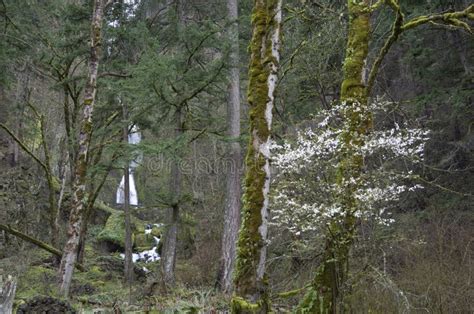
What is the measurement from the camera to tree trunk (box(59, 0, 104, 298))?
7496 mm

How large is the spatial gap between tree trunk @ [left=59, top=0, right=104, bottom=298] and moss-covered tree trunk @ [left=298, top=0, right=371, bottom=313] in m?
4.38

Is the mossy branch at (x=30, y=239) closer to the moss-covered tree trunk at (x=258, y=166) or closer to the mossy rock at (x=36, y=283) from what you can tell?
the mossy rock at (x=36, y=283)

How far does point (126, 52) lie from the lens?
10844mm

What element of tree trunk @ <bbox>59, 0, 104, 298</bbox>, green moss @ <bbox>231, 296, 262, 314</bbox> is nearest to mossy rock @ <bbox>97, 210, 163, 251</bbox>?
tree trunk @ <bbox>59, 0, 104, 298</bbox>

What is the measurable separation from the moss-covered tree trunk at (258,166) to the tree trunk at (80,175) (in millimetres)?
4150

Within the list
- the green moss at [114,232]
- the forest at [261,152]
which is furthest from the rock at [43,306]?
the green moss at [114,232]

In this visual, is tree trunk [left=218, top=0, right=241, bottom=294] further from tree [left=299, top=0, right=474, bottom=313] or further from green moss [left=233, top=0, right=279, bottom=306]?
green moss [left=233, top=0, right=279, bottom=306]

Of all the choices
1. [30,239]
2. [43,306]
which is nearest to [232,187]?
[30,239]

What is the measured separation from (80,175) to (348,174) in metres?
5.07

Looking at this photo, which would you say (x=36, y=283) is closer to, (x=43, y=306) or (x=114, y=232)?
(x=43, y=306)

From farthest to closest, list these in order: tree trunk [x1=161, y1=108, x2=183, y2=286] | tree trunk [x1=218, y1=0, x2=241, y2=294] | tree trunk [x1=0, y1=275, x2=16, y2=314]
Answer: tree trunk [x1=161, y1=108, x2=183, y2=286], tree trunk [x1=218, y1=0, x2=241, y2=294], tree trunk [x1=0, y1=275, x2=16, y2=314]

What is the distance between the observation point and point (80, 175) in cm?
787

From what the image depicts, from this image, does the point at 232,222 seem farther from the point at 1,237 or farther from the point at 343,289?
the point at 1,237

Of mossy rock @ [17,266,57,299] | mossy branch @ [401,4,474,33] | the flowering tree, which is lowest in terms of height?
mossy rock @ [17,266,57,299]
